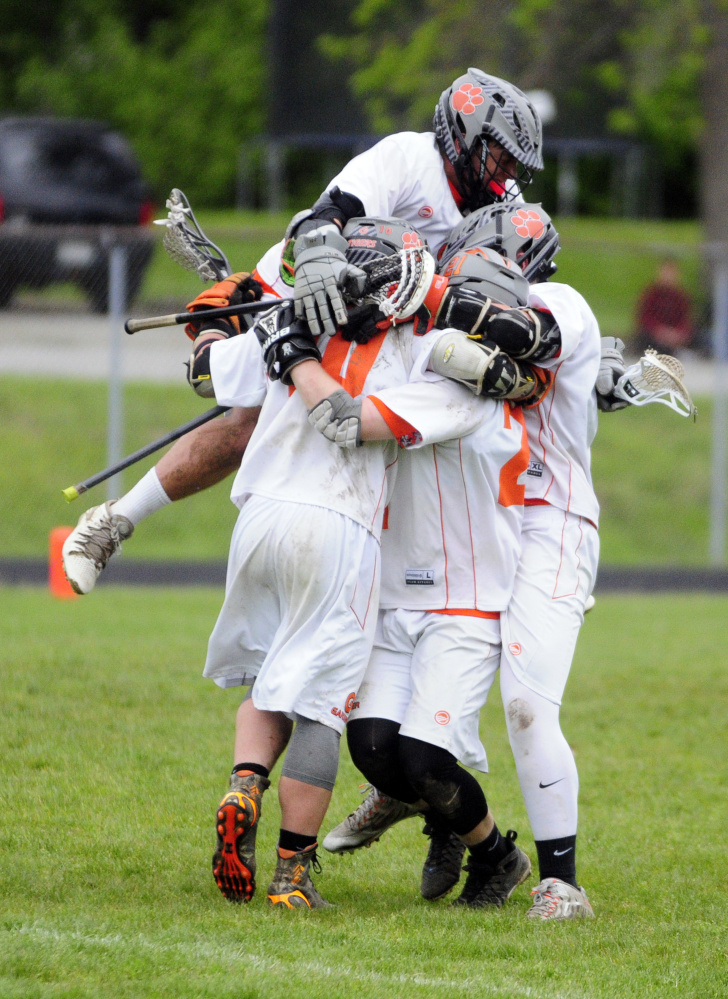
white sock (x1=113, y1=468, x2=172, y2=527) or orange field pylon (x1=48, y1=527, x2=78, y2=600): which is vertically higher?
white sock (x1=113, y1=468, x2=172, y2=527)

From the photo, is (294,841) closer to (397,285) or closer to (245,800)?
(245,800)

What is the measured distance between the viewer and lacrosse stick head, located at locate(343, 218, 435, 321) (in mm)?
3910

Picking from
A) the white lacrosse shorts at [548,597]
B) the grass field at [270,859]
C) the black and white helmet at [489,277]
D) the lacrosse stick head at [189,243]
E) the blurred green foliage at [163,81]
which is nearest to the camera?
the grass field at [270,859]

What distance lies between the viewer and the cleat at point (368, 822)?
4508 millimetres

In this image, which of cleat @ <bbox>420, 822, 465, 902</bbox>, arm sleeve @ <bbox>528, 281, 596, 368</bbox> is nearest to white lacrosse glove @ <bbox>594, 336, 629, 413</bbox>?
arm sleeve @ <bbox>528, 281, 596, 368</bbox>

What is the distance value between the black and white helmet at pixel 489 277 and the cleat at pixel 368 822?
164 cm

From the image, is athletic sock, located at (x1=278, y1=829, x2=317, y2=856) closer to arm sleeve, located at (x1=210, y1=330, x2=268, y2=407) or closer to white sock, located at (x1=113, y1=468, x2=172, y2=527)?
white sock, located at (x1=113, y1=468, x2=172, y2=527)

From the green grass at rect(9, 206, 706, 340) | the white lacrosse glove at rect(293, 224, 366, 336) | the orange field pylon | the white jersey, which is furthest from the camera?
the green grass at rect(9, 206, 706, 340)

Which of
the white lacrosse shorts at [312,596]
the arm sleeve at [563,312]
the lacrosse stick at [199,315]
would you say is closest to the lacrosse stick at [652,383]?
the arm sleeve at [563,312]

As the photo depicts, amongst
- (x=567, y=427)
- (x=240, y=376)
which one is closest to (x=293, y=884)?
(x=240, y=376)

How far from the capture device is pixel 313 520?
12.9 ft

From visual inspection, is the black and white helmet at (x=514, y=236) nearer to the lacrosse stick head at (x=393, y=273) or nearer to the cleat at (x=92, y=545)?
the lacrosse stick head at (x=393, y=273)

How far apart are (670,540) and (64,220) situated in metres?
8.97

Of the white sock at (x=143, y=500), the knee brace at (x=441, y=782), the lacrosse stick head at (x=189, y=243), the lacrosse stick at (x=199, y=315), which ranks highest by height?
the lacrosse stick head at (x=189, y=243)
